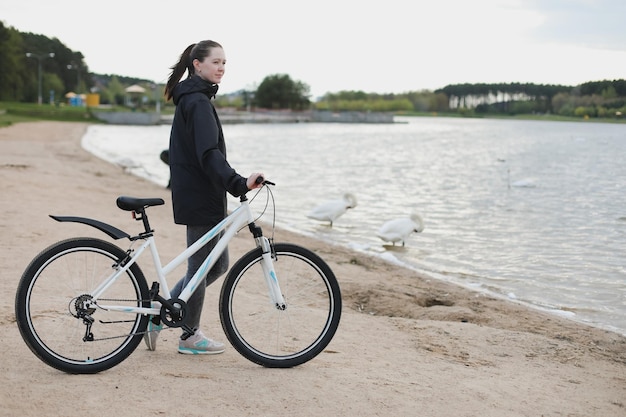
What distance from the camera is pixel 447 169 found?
39.6m

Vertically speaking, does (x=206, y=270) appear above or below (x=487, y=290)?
above

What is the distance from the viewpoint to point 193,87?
177 inches

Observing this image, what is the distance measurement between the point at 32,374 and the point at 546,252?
35.6ft

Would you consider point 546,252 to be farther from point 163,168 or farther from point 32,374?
point 163,168

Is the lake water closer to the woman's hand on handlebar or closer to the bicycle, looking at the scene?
the bicycle

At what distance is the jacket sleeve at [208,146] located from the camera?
436cm

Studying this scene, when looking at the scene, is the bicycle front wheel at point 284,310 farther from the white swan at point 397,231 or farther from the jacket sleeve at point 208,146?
the white swan at point 397,231

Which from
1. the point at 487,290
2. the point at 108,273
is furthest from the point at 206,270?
the point at 487,290

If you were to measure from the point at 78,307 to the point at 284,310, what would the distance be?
1.28 m

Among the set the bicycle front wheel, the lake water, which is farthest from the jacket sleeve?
the lake water

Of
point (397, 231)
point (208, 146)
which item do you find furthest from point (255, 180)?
point (397, 231)

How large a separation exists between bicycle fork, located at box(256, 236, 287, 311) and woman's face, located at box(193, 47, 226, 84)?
1.05m

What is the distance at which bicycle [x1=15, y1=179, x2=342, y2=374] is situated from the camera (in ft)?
14.0

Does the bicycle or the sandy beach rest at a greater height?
the bicycle
